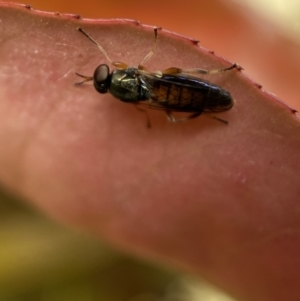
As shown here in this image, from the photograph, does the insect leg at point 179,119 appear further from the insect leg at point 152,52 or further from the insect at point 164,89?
the insect leg at point 152,52

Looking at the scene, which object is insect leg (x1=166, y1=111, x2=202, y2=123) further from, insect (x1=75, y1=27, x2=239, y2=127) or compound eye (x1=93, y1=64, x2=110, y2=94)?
compound eye (x1=93, y1=64, x2=110, y2=94)

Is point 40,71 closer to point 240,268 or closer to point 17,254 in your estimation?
point 240,268

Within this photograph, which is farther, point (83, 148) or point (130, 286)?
point (130, 286)

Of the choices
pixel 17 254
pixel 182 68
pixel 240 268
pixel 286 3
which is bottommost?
pixel 17 254

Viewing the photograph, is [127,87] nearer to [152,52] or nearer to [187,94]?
[187,94]

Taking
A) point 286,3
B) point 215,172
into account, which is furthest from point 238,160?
point 286,3

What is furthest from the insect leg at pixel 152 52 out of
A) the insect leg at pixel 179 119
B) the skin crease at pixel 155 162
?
the insect leg at pixel 179 119

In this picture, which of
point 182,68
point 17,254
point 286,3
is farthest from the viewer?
point 286,3

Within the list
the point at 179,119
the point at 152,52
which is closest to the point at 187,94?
the point at 179,119
